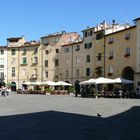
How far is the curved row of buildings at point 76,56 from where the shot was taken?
215 ft

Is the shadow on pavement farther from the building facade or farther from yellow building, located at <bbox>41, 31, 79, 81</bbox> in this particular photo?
the building facade

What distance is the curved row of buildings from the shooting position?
65.4 m

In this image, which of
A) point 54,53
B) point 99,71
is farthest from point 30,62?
point 99,71

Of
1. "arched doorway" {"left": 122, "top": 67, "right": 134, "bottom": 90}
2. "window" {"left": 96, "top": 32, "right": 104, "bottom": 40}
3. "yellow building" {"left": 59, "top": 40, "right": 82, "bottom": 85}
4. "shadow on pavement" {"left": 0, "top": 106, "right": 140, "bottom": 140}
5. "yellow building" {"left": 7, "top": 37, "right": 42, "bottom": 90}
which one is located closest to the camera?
"shadow on pavement" {"left": 0, "top": 106, "right": 140, "bottom": 140}

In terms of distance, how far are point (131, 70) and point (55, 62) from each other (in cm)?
2886

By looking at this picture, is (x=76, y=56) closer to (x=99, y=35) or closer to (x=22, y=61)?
(x=99, y=35)

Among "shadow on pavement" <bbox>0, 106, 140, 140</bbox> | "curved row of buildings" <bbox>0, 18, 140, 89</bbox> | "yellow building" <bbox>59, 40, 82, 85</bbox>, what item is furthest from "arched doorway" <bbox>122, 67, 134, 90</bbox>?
"shadow on pavement" <bbox>0, 106, 140, 140</bbox>

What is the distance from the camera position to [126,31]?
65688 millimetres

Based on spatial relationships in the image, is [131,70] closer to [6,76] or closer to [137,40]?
[137,40]

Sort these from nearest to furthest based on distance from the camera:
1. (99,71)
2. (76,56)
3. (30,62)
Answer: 1. (99,71)
2. (76,56)
3. (30,62)

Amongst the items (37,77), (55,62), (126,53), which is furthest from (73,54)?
(126,53)

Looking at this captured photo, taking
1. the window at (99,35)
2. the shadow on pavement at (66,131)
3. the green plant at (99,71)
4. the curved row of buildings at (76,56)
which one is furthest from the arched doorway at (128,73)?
the shadow on pavement at (66,131)

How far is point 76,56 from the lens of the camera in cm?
8419

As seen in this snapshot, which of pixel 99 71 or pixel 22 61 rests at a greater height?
pixel 22 61
